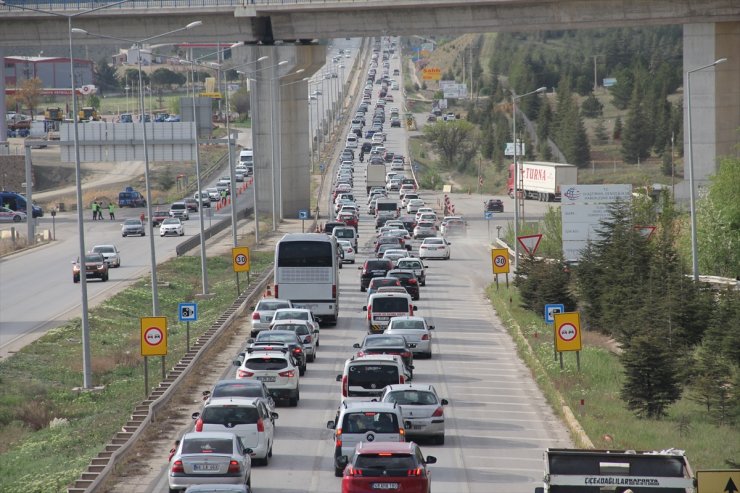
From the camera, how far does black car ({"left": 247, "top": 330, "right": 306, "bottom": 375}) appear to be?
38000mm

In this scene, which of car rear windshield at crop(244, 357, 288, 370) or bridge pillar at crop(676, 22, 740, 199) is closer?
car rear windshield at crop(244, 357, 288, 370)

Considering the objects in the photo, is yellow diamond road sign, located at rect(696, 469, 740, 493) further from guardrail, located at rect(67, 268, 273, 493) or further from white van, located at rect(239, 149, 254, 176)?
white van, located at rect(239, 149, 254, 176)

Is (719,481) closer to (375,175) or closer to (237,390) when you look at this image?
(237,390)

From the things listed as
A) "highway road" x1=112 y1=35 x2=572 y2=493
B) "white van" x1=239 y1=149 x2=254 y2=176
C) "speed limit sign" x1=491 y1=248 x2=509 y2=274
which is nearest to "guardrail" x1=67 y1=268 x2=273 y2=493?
"highway road" x1=112 y1=35 x2=572 y2=493

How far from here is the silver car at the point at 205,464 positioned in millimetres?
22438

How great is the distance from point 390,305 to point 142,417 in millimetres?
16740

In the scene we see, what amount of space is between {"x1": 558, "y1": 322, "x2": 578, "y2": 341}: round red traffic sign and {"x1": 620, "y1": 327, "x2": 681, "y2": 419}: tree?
2.98m

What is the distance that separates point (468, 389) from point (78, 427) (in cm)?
1004

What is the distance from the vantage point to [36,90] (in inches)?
7726

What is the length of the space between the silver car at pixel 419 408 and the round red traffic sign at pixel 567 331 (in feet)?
20.8

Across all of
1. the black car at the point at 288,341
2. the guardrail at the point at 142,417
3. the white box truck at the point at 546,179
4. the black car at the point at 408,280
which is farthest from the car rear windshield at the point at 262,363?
the white box truck at the point at 546,179

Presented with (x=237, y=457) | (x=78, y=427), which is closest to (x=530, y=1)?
(x=78, y=427)

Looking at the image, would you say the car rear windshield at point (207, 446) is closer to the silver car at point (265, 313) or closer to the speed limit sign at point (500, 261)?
the silver car at point (265, 313)

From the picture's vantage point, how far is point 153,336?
33.5 meters
